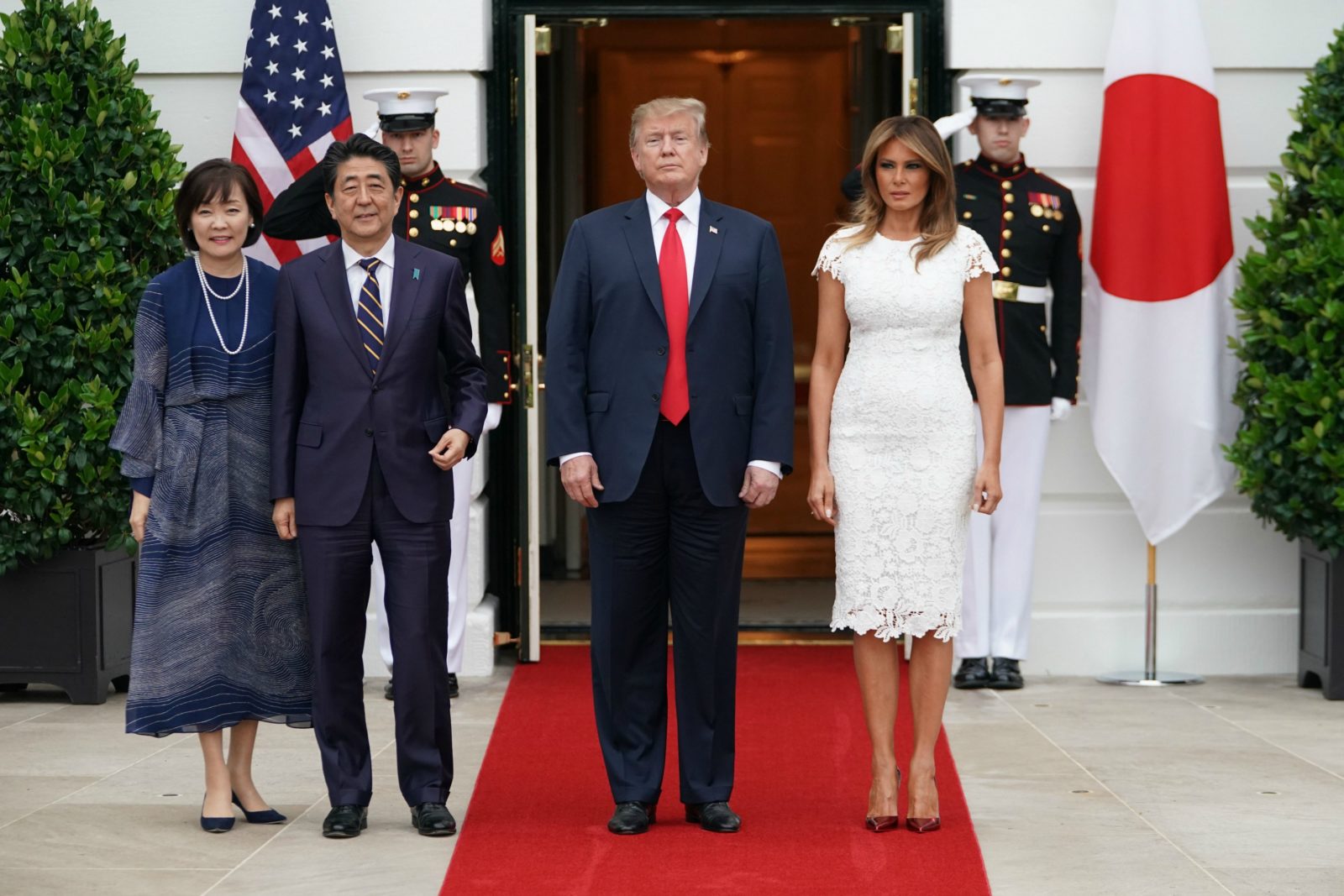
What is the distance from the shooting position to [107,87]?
5.87 m

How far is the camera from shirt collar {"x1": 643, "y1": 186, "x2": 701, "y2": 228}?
4219mm

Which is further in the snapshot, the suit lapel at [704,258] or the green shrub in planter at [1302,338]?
the green shrub in planter at [1302,338]

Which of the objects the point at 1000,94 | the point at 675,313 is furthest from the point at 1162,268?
the point at 675,313

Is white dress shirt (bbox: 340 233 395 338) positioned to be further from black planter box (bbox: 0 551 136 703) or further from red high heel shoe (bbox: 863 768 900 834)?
black planter box (bbox: 0 551 136 703)

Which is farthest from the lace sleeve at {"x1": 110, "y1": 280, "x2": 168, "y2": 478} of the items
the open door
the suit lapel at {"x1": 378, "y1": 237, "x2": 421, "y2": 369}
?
the open door

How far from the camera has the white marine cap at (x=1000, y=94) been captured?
240 inches

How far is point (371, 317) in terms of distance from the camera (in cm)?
415

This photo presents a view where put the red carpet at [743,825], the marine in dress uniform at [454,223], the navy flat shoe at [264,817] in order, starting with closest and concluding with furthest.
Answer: the red carpet at [743,825]
the navy flat shoe at [264,817]
the marine in dress uniform at [454,223]

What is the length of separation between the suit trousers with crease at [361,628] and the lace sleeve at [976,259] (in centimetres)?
132

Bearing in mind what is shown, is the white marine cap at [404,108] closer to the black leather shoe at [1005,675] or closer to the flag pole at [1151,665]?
the black leather shoe at [1005,675]

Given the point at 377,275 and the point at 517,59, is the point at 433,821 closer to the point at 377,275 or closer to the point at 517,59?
the point at 377,275

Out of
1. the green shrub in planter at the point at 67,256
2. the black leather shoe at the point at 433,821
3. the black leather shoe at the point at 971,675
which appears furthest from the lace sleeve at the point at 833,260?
the green shrub in planter at the point at 67,256

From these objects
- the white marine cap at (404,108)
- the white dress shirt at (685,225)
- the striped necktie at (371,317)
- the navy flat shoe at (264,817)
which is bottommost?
the navy flat shoe at (264,817)

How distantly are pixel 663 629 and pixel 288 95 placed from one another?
2827 millimetres
